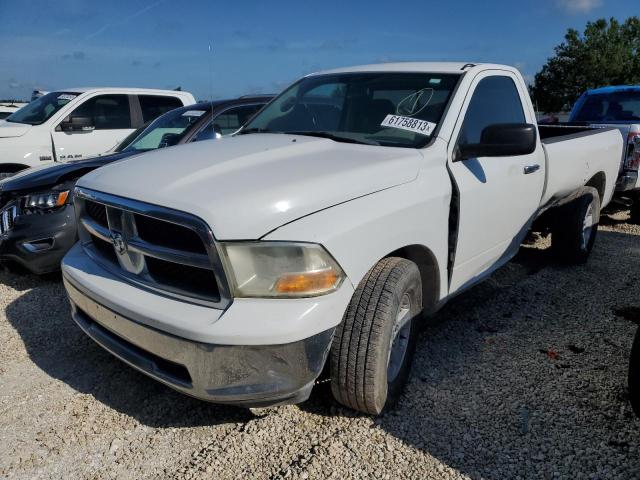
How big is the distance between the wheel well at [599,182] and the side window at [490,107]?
1.76 m

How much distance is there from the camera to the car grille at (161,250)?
2.08 meters

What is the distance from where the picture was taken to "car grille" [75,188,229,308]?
2084 mm

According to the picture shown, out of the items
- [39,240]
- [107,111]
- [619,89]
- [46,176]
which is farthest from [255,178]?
[619,89]

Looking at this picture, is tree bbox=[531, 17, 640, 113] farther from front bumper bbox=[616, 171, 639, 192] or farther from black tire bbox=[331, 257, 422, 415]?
black tire bbox=[331, 257, 422, 415]

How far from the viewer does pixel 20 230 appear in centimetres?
417

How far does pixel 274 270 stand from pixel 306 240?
174 millimetres

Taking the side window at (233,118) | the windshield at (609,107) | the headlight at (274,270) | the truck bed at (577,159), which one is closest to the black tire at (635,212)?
the windshield at (609,107)

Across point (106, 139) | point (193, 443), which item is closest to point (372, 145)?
point (193, 443)

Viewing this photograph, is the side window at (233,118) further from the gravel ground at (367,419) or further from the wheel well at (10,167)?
the wheel well at (10,167)

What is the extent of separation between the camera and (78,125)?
682 cm

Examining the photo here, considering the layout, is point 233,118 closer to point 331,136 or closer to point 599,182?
point 331,136

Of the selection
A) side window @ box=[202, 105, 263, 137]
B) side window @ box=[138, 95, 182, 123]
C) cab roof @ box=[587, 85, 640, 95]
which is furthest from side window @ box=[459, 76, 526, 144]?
side window @ box=[138, 95, 182, 123]

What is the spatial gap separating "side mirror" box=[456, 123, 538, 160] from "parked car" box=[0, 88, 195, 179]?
552 cm

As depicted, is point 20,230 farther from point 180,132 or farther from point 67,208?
point 180,132
